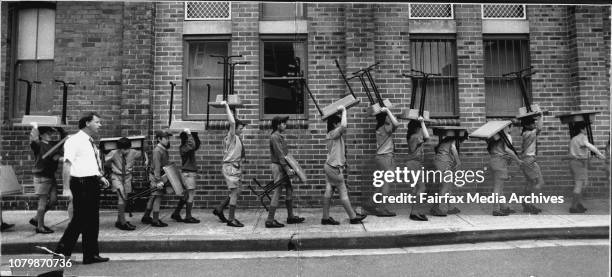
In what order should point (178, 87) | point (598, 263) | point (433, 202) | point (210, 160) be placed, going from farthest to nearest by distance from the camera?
1. point (210, 160)
2. point (178, 87)
3. point (433, 202)
4. point (598, 263)

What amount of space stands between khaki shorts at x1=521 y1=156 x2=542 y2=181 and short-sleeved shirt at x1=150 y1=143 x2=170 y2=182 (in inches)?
134

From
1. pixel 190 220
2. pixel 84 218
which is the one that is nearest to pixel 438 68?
pixel 190 220

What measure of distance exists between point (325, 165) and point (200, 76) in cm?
155

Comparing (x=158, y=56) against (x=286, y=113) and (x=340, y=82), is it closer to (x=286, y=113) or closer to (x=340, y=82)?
(x=286, y=113)

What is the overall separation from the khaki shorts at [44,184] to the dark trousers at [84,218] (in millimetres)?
294

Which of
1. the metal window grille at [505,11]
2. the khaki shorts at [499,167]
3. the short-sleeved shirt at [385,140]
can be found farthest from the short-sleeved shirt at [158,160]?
the metal window grille at [505,11]

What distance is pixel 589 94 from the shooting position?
147 inches

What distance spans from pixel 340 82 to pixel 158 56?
71.6 inches

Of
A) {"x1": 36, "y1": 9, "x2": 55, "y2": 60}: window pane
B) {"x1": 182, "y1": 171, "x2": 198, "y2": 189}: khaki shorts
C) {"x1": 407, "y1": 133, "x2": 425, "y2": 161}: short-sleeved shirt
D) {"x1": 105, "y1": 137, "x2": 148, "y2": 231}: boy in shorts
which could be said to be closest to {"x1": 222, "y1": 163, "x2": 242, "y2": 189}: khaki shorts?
{"x1": 182, "y1": 171, "x2": 198, "y2": 189}: khaki shorts

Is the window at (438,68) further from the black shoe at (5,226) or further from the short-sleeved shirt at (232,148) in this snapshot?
the black shoe at (5,226)

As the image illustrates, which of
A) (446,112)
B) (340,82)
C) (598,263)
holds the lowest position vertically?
(598,263)

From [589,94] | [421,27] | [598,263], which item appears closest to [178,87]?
[421,27]

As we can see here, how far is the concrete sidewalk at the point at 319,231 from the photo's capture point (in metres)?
3.57

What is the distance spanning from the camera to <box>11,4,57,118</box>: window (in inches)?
142
